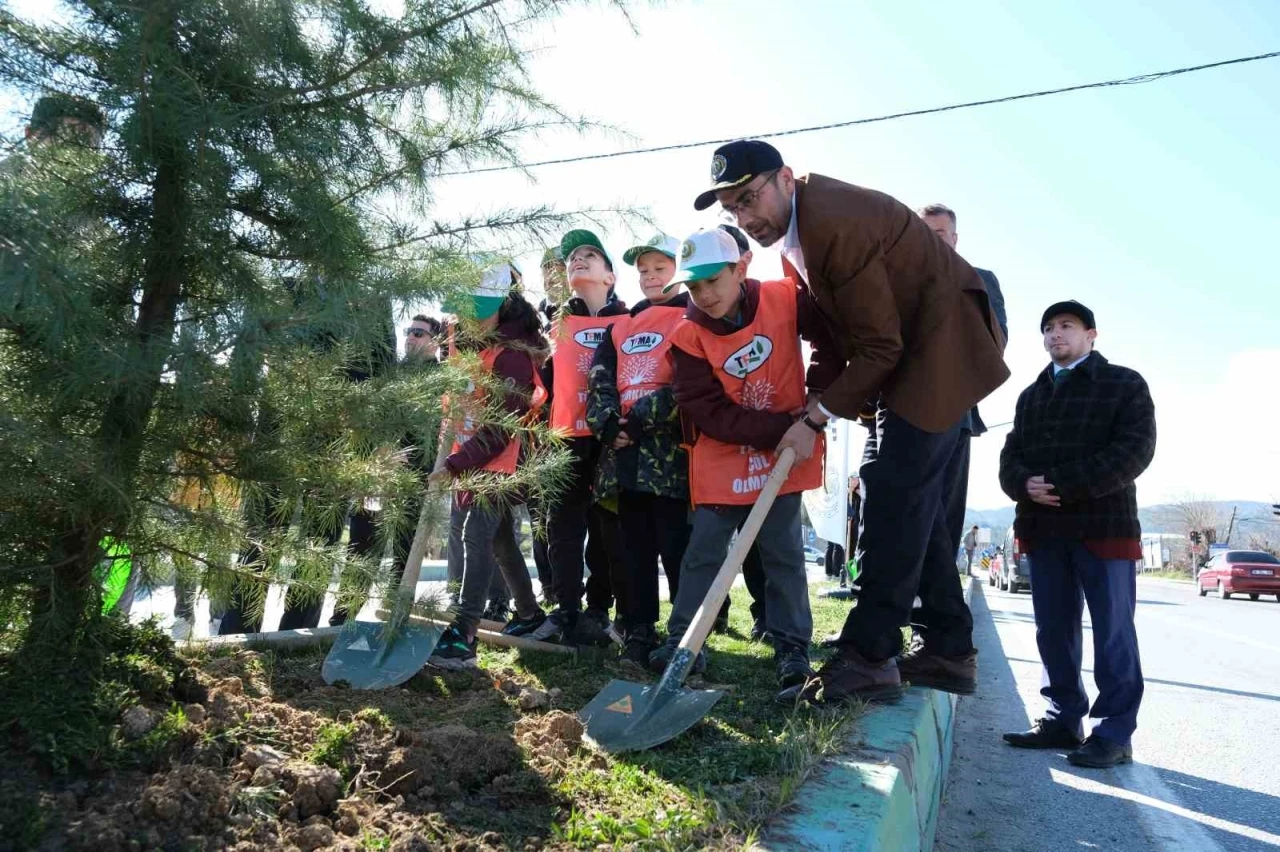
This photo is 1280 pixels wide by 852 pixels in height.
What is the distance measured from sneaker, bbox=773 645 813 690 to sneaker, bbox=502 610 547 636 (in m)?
1.36

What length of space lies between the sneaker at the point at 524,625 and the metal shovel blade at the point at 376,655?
4.16 ft

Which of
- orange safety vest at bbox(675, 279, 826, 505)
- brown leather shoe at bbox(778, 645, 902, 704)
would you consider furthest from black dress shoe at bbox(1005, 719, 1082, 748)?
orange safety vest at bbox(675, 279, 826, 505)

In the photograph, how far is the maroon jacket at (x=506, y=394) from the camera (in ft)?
10.7

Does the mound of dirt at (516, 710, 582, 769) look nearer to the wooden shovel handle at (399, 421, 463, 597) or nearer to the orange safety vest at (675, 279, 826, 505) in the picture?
the wooden shovel handle at (399, 421, 463, 597)

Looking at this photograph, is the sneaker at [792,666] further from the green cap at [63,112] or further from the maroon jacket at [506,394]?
the green cap at [63,112]

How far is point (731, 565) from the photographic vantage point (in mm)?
2836

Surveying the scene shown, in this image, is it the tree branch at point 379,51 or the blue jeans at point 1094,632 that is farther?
the blue jeans at point 1094,632

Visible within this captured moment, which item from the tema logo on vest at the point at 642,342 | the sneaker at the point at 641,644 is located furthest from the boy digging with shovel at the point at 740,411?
the tema logo on vest at the point at 642,342

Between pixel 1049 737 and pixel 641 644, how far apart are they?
1.68 m

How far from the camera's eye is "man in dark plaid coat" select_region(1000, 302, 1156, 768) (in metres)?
3.44

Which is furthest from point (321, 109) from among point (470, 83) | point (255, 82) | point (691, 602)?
point (691, 602)

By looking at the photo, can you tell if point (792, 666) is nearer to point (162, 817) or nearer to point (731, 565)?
point (731, 565)

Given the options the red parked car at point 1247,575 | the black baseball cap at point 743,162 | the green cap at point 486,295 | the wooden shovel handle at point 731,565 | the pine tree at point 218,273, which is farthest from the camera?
the red parked car at point 1247,575

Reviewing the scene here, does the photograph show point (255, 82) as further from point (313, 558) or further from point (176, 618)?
point (176, 618)
